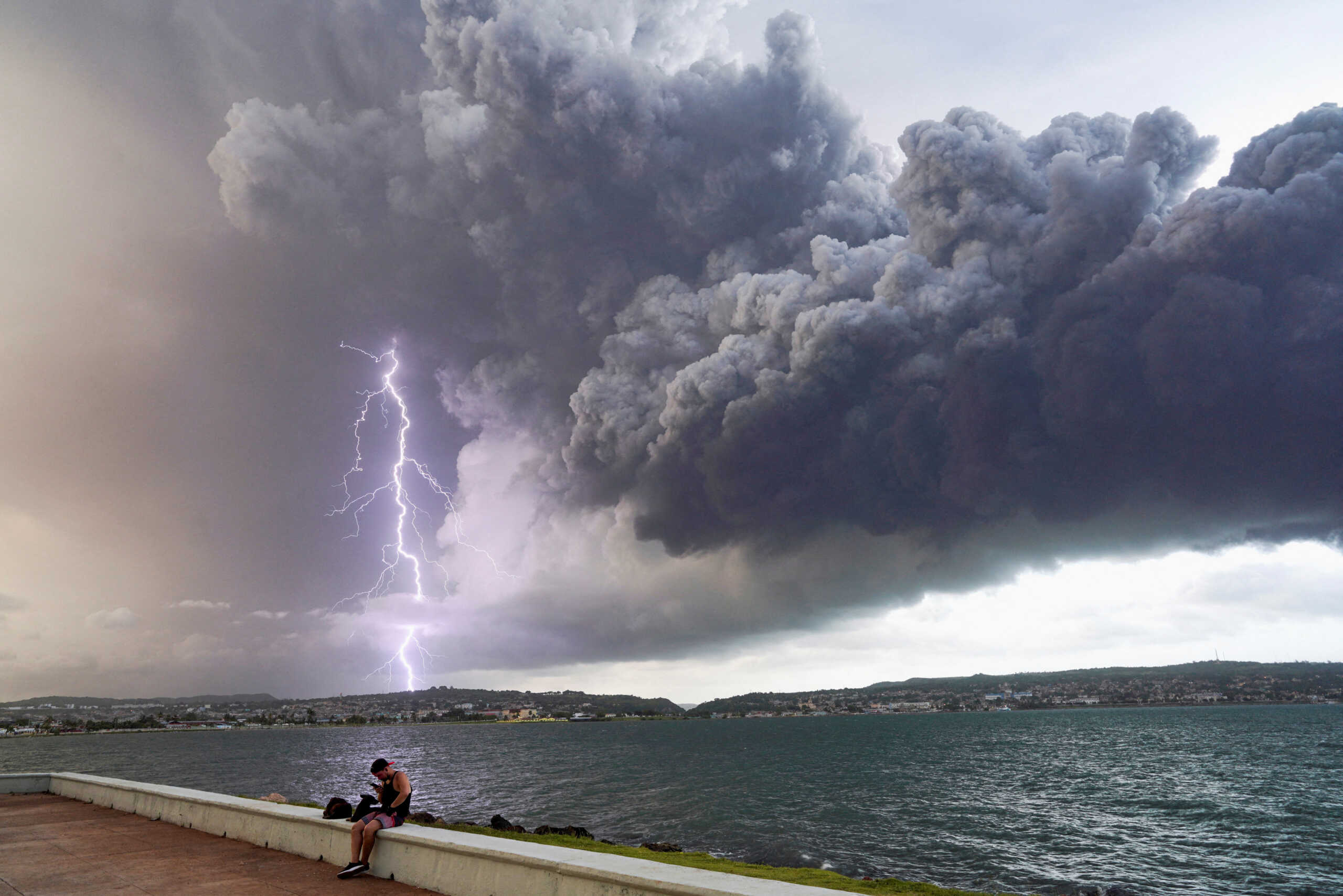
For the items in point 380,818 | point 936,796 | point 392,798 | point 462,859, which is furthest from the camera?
point 936,796

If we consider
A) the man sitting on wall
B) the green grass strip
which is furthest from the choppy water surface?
the man sitting on wall

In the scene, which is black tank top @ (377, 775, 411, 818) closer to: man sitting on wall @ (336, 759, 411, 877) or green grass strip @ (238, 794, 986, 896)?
man sitting on wall @ (336, 759, 411, 877)

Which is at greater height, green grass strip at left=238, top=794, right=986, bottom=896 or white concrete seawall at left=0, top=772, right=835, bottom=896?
white concrete seawall at left=0, top=772, right=835, bottom=896

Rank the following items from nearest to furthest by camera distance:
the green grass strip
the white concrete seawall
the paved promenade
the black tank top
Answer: the white concrete seawall, the paved promenade, the black tank top, the green grass strip

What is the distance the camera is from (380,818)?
955cm

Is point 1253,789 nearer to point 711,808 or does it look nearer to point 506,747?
point 711,808

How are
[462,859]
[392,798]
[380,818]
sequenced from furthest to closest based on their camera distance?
[392,798] < [380,818] < [462,859]

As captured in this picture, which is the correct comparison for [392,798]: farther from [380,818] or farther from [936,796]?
[936,796]

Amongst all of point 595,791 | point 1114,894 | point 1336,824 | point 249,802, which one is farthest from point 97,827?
point 1336,824

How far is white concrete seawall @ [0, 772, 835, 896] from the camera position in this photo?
6602mm

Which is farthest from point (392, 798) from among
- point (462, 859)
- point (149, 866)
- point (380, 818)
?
point (149, 866)

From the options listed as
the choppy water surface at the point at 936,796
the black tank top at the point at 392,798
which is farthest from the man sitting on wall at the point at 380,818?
the choppy water surface at the point at 936,796

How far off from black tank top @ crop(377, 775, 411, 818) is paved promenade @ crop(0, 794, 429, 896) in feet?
2.78

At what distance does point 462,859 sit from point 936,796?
56.2 metres
